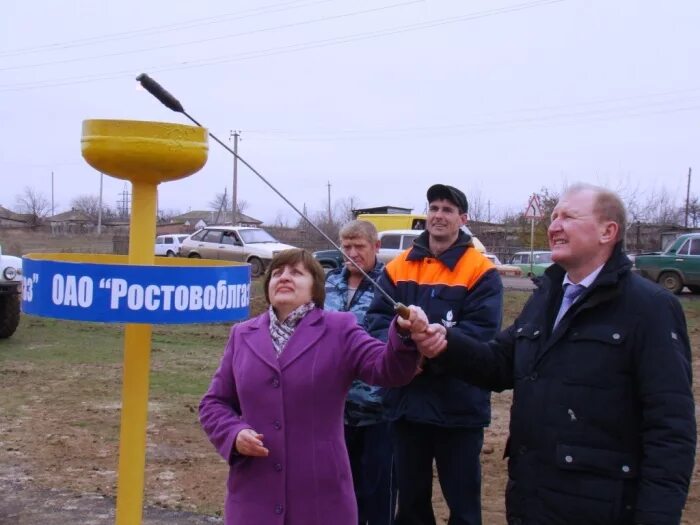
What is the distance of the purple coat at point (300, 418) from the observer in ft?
9.02

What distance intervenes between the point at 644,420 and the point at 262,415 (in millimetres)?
1237

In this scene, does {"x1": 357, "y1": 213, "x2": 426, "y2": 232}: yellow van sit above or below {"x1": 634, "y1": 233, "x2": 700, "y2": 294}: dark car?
above

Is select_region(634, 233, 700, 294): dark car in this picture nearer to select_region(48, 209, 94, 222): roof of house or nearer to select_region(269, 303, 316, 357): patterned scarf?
select_region(269, 303, 316, 357): patterned scarf

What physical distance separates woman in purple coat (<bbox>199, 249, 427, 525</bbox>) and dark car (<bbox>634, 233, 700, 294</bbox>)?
679 inches

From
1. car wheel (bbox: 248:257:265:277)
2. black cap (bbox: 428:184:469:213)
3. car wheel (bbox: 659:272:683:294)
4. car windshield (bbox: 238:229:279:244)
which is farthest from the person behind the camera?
car windshield (bbox: 238:229:279:244)

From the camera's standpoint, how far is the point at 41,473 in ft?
17.7

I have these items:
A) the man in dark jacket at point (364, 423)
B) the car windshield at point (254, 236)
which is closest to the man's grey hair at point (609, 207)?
the man in dark jacket at point (364, 423)

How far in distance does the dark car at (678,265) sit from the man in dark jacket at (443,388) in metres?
16.2

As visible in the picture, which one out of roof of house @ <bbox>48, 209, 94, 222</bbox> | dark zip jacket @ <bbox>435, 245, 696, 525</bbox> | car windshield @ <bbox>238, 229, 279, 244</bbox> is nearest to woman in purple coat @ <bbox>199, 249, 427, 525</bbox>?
dark zip jacket @ <bbox>435, 245, 696, 525</bbox>

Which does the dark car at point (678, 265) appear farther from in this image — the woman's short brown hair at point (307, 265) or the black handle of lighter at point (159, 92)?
the black handle of lighter at point (159, 92)

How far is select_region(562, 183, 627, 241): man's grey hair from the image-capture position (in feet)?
8.54

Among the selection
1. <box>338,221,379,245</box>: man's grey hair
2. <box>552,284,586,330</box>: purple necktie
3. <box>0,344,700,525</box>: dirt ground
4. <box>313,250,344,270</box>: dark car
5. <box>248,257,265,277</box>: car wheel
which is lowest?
<box>0,344,700,525</box>: dirt ground

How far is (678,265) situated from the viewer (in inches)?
740

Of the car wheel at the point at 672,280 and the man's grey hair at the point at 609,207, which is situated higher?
the man's grey hair at the point at 609,207
